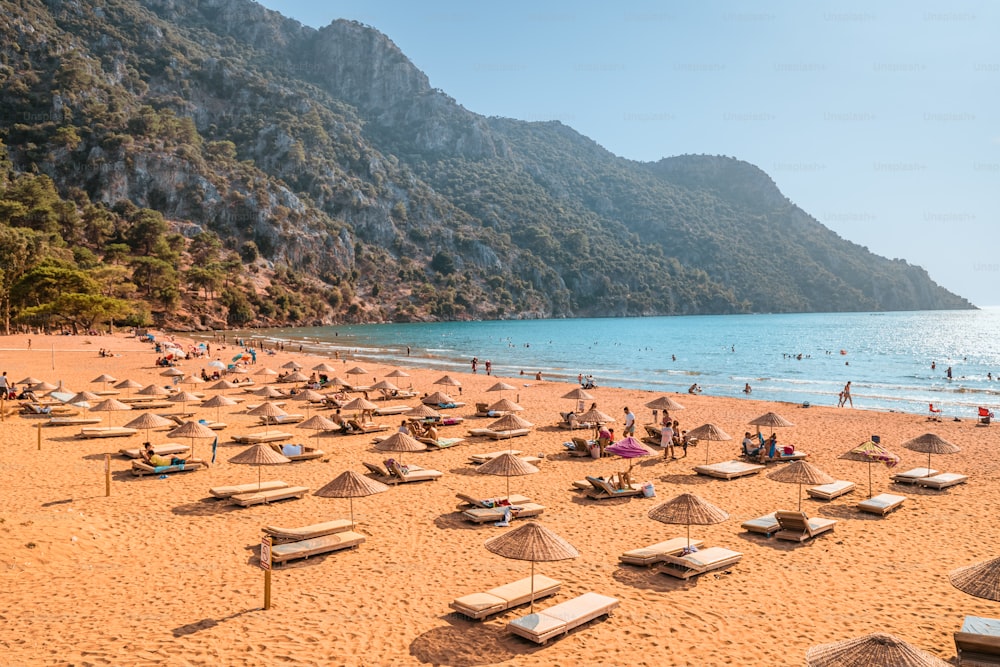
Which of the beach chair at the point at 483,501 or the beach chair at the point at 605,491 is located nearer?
the beach chair at the point at 483,501

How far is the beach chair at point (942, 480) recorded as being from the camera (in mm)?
16359

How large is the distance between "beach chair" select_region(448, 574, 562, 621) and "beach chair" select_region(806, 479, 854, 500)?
8719 millimetres

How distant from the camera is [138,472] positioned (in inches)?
671

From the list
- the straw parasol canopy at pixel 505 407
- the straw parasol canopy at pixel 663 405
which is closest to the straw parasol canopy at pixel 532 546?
the straw parasol canopy at pixel 663 405

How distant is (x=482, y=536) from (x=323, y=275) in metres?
141

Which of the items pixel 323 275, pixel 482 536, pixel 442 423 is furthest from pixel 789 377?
pixel 323 275

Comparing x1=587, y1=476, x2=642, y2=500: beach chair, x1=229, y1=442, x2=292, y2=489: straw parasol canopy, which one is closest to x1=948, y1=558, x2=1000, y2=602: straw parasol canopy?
x1=587, y1=476, x2=642, y2=500: beach chair

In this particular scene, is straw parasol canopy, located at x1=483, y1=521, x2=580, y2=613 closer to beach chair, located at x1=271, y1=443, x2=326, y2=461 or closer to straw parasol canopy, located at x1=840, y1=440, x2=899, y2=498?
beach chair, located at x1=271, y1=443, x2=326, y2=461

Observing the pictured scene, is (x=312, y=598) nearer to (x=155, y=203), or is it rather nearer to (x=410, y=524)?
(x=410, y=524)

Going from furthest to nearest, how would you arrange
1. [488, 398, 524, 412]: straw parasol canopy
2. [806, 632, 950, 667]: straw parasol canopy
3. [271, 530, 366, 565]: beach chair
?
[488, 398, 524, 412]: straw parasol canopy, [271, 530, 366, 565]: beach chair, [806, 632, 950, 667]: straw parasol canopy

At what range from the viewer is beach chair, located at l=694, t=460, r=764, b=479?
17672mm

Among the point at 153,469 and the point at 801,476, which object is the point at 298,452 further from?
the point at 801,476

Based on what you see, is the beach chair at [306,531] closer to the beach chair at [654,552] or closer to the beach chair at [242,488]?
the beach chair at [242,488]

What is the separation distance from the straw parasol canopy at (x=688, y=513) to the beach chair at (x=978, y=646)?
354 centimetres
